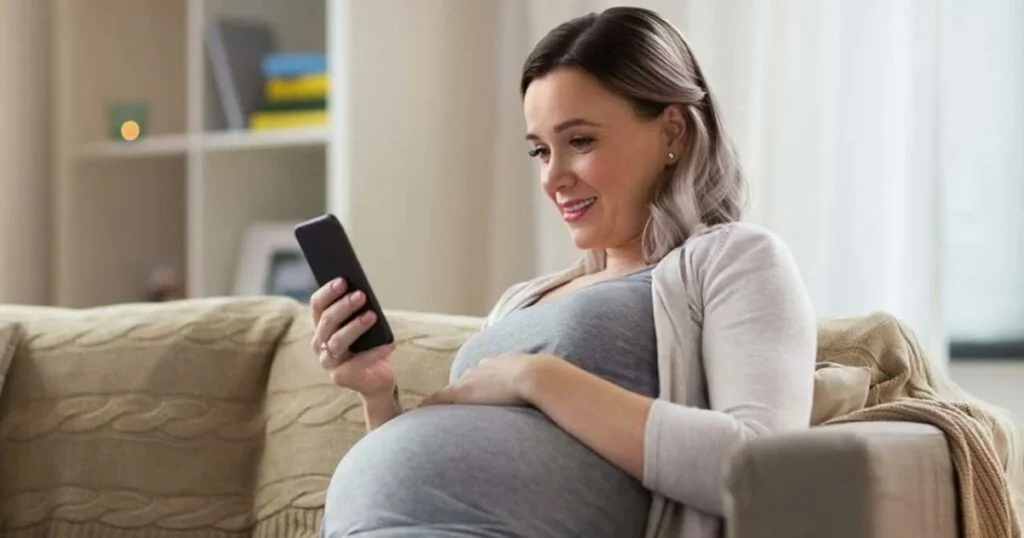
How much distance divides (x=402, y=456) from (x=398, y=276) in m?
1.32

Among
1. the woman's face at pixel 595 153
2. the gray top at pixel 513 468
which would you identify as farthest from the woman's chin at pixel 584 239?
the gray top at pixel 513 468

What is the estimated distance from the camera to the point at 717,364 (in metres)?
1.41

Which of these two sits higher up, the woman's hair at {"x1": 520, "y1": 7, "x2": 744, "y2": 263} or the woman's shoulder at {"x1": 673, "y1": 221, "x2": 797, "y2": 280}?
the woman's hair at {"x1": 520, "y1": 7, "x2": 744, "y2": 263}

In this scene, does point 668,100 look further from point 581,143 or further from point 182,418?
point 182,418

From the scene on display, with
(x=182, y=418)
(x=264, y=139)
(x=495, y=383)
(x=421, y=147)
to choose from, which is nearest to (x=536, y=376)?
(x=495, y=383)

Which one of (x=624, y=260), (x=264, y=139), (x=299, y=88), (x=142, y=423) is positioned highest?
(x=299, y=88)

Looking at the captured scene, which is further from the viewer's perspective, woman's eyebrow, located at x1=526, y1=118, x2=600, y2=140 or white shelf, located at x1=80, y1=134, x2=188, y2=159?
white shelf, located at x1=80, y1=134, x2=188, y2=159

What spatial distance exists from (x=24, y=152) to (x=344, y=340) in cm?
187

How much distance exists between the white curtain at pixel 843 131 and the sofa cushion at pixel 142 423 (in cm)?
78

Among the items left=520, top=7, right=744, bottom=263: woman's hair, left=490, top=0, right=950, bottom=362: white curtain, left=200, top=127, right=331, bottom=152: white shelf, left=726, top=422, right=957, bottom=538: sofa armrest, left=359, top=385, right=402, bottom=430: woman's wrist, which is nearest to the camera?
left=726, top=422, right=957, bottom=538: sofa armrest

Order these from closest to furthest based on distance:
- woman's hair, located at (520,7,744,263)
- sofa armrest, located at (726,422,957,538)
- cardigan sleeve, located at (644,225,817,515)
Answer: sofa armrest, located at (726,422,957,538) < cardigan sleeve, located at (644,225,817,515) < woman's hair, located at (520,7,744,263)

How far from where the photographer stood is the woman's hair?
156 cm

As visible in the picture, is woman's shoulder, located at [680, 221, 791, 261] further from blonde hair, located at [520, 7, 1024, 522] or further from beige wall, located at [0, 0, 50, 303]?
beige wall, located at [0, 0, 50, 303]

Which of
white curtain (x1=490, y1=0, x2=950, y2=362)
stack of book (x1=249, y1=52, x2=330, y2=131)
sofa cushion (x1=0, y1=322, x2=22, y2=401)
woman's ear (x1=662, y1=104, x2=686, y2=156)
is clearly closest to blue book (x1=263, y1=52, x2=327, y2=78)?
stack of book (x1=249, y1=52, x2=330, y2=131)
